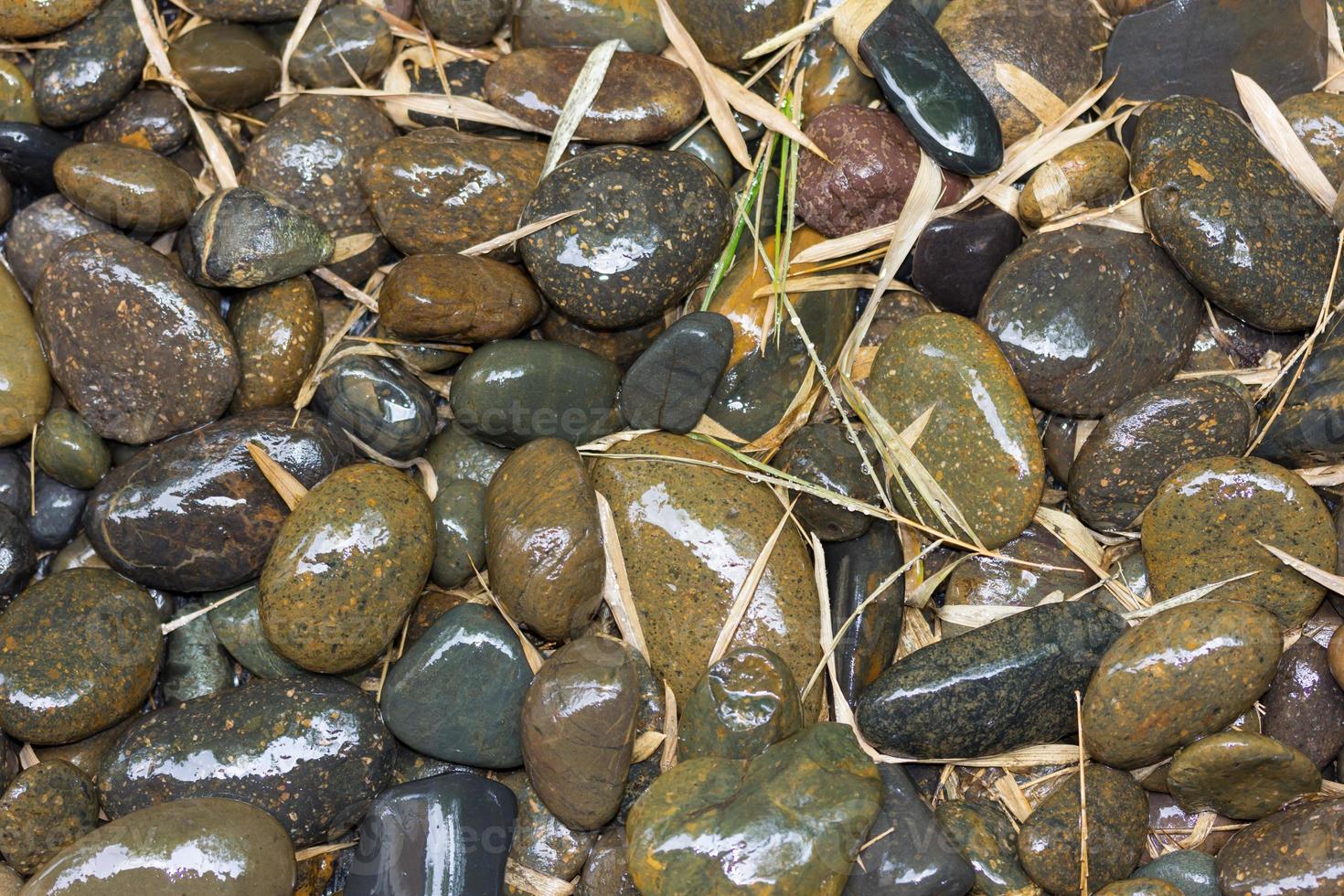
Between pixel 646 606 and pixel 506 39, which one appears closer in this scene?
pixel 646 606

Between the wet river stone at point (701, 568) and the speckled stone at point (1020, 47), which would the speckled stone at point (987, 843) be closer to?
the wet river stone at point (701, 568)

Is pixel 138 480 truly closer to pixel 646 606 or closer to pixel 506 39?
pixel 646 606

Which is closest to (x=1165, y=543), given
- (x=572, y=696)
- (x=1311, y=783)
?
(x=1311, y=783)

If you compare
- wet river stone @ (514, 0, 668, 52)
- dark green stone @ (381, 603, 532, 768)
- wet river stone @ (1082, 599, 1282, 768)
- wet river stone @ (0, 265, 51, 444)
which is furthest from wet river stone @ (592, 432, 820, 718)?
wet river stone @ (0, 265, 51, 444)

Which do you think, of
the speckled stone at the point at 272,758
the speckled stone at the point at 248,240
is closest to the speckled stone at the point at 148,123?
the speckled stone at the point at 248,240

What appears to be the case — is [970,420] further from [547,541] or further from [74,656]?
[74,656]

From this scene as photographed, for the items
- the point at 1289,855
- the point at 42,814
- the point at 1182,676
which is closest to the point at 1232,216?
the point at 1182,676
